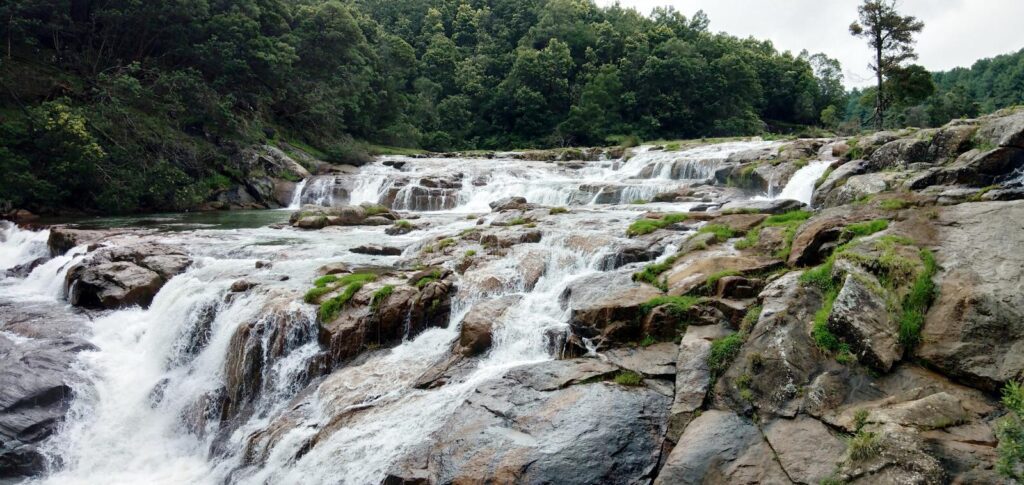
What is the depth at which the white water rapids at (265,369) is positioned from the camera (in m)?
7.63

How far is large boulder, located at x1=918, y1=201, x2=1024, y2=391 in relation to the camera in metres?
5.38

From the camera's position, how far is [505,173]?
99.8 ft

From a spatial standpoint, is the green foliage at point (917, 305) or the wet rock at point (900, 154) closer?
the green foliage at point (917, 305)

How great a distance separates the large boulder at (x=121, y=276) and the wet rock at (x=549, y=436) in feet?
31.7

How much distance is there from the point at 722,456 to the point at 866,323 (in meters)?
2.26

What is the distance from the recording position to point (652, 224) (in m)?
13.3

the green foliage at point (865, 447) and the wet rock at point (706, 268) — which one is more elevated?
the wet rock at point (706, 268)

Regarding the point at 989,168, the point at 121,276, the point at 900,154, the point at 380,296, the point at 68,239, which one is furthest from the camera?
the point at 68,239

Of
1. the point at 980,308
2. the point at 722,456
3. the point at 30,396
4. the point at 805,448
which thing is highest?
the point at 980,308

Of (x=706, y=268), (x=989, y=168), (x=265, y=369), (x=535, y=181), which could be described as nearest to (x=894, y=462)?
(x=706, y=268)

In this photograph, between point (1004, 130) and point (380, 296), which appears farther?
point (1004, 130)

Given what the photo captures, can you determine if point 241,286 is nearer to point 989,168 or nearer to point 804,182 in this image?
point 989,168

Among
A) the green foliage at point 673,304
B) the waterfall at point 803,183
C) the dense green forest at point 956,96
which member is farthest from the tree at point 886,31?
the green foliage at point 673,304

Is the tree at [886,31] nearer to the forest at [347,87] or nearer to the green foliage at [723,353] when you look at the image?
the forest at [347,87]
